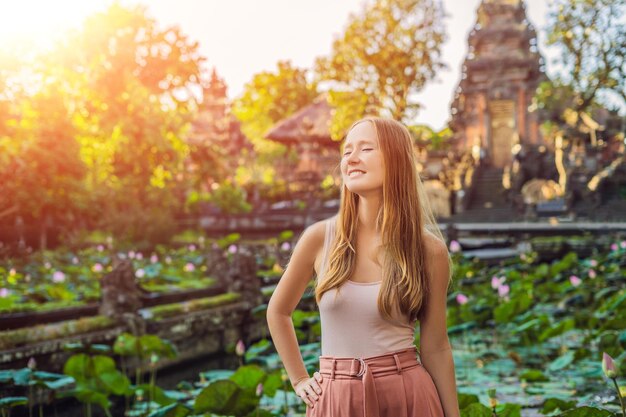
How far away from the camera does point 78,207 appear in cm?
1964

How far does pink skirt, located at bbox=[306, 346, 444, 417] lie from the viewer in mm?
1968

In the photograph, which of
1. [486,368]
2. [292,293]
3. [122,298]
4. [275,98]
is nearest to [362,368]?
[292,293]

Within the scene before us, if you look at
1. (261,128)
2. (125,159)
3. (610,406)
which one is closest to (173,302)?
(610,406)

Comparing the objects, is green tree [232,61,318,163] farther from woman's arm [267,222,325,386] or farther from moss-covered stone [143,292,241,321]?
woman's arm [267,222,325,386]

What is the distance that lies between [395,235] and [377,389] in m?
0.43

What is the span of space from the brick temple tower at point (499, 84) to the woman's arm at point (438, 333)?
2948cm

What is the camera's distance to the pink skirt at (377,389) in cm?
197

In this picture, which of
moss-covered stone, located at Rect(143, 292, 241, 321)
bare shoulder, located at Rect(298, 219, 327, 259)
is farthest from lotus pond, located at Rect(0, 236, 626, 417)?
bare shoulder, located at Rect(298, 219, 327, 259)

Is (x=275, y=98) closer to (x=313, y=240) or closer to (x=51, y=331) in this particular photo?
(x=51, y=331)

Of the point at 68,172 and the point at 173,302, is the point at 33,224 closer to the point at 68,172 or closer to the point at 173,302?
the point at 68,172

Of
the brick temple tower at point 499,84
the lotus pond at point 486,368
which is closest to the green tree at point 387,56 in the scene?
the brick temple tower at point 499,84

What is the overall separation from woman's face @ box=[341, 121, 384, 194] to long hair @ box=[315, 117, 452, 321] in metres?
0.02

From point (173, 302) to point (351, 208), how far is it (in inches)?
246

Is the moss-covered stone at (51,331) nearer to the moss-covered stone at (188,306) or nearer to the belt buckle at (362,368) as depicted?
the moss-covered stone at (188,306)
